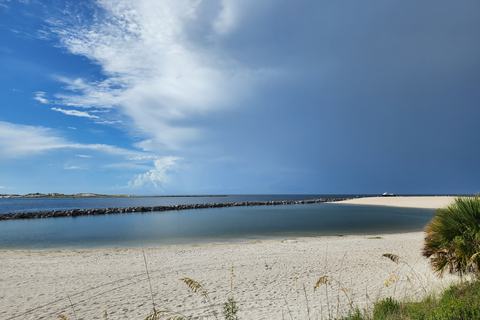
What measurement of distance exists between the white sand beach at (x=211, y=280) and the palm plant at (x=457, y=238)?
796mm

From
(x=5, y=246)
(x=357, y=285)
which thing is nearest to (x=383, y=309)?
(x=357, y=285)

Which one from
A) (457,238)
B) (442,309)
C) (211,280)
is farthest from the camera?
(211,280)

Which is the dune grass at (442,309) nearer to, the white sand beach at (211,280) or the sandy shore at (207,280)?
the white sand beach at (211,280)

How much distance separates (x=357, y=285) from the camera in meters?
9.16

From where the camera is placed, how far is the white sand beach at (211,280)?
7.38 m

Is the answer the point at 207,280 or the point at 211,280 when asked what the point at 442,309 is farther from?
the point at 207,280

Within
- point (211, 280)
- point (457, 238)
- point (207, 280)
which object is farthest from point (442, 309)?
point (207, 280)

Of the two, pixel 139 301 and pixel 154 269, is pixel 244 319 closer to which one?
pixel 139 301

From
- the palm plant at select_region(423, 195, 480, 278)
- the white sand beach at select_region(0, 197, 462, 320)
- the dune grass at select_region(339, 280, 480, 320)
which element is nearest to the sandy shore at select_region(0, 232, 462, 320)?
the white sand beach at select_region(0, 197, 462, 320)

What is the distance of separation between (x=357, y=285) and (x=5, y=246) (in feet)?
80.2

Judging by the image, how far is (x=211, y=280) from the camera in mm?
9938

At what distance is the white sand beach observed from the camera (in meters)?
7.38

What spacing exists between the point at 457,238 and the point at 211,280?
318 inches

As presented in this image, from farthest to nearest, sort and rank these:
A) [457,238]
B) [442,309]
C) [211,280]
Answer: [211,280] < [457,238] < [442,309]
